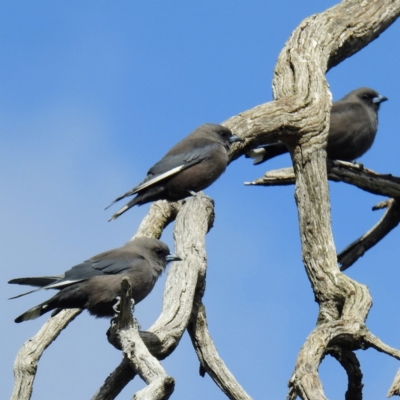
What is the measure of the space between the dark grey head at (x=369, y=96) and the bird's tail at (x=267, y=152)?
176 centimetres

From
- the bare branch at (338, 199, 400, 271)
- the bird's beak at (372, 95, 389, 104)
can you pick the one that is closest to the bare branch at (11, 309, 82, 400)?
the bare branch at (338, 199, 400, 271)

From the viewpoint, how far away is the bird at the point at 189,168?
381 inches

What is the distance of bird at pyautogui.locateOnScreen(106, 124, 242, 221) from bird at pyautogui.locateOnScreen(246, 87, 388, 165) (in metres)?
0.60

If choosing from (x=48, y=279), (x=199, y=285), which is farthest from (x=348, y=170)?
(x=48, y=279)

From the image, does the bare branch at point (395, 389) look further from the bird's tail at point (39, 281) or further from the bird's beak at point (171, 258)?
the bird's tail at point (39, 281)

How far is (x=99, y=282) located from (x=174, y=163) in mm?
2498

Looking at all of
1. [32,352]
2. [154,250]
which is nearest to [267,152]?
[154,250]

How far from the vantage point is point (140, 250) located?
325 inches

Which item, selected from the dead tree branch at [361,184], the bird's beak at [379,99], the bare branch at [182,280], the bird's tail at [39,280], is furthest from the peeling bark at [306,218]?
the bird's beak at [379,99]

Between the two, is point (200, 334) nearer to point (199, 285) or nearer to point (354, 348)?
point (199, 285)

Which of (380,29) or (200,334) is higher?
(380,29)

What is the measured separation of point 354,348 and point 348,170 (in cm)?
323

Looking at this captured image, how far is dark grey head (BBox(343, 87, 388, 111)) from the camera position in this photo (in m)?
11.8

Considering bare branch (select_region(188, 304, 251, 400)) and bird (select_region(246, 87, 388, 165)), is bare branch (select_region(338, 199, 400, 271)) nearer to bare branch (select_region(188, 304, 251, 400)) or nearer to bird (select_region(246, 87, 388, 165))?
bird (select_region(246, 87, 388, 165))
